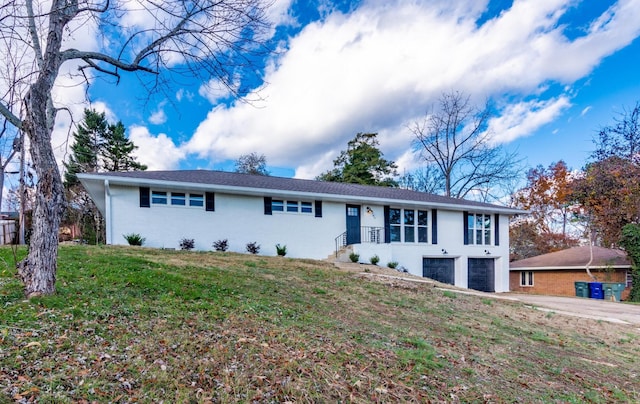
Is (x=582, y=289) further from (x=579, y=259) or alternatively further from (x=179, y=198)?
(x=179, y=198)

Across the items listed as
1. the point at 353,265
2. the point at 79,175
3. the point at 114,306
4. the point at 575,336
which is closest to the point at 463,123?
the point at 353,265

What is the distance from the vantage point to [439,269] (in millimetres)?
17453

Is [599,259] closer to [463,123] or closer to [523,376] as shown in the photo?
[463,123]

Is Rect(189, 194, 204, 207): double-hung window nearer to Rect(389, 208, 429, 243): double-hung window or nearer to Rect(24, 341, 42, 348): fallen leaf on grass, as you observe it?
Rect(389, 208, 429, 243): double-hung window

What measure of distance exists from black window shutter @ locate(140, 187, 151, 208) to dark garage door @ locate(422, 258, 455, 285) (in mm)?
12892

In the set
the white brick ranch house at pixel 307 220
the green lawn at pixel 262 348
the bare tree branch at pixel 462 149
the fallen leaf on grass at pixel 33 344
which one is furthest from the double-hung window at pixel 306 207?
the bare tree branch at pixel 462 149

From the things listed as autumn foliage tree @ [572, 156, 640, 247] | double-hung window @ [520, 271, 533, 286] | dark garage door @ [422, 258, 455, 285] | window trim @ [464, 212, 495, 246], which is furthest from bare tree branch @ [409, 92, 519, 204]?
dark garage door @ [422, 258, 455, 285]

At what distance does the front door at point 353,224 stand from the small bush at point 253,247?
4.24 m

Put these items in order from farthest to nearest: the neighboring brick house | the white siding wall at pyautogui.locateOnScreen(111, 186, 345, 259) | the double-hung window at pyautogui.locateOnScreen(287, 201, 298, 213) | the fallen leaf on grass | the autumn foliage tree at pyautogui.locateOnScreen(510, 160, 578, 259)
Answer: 1. the autumn foliage tree at pyautogui.locateOnScreen(510, 160, 578, 259)
2. the neighboring brick house
3. the double-hung window at pyautogui.locateOnScreen(287, 201, 298, 213)
4. the white siding wall at pyautogui.locateOnScreen(111, 186, 345, 259)
5. the fallen leaf on grass

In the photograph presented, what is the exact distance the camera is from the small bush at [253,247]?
1339 centimetres

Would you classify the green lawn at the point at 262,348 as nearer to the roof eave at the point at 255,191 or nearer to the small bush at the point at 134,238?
the small bush at the point at 134,238

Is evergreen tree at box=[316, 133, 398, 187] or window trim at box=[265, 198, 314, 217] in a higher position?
evergreen tree at box=[316, 133, 398, 187]

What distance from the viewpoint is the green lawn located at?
2.97 m

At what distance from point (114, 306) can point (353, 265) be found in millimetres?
9926
